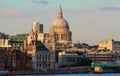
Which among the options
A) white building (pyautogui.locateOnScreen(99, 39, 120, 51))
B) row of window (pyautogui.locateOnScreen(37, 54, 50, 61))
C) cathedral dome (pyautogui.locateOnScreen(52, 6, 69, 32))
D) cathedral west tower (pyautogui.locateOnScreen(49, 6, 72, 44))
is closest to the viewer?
row of window (pyautogui.locateOnScreen(37, 54, 50, 61))

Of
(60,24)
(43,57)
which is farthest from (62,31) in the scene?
(43,57)

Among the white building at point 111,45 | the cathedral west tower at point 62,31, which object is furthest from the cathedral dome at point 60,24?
the white building at point 111,45

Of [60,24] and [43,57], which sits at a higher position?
[60,24]

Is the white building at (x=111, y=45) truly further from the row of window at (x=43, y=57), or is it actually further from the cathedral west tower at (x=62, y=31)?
the row of window at (x=43, y=57)

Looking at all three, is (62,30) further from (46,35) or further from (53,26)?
(46,35)

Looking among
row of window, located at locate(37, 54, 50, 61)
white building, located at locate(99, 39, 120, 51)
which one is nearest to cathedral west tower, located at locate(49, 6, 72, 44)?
white building, located at locate(99, 39, 120, 51)

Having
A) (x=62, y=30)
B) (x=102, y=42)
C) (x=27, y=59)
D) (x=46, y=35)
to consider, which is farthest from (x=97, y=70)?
(x=102, y=42)

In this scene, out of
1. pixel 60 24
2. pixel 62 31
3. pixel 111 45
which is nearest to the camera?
pixel 62 31

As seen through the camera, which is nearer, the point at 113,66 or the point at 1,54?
the point at 1,54

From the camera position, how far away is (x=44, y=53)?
393 ft

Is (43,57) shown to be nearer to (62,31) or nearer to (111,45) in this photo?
(62,31)

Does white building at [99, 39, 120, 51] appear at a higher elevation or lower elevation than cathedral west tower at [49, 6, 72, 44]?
lower

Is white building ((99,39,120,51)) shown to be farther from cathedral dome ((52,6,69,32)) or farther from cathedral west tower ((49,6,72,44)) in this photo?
cathedral dome ((52,6,69,32))

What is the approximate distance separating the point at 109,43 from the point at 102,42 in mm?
8142
